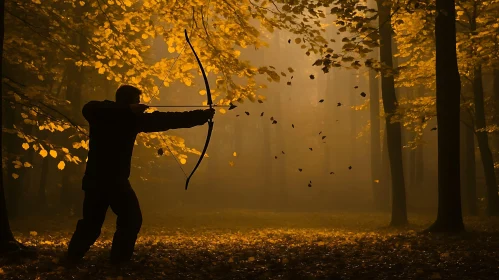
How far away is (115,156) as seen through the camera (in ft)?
17.1

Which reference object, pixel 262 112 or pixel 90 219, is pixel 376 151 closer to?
pixel 262 112

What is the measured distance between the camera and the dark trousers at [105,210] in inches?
205

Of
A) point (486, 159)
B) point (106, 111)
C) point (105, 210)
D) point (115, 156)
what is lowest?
point (105, 210)

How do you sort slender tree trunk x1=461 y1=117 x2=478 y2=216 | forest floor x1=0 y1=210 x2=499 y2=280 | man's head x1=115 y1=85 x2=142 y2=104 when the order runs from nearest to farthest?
forest floor x1=0 y1=210 x2=499 y2=280, man's head x1=115 y1=85 x2=142 y2=104, slender tree trunk x1=461 y1=117 x2=478 y2=216

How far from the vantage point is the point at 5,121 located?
61.7ft

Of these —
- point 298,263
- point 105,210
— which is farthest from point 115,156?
point 298,263

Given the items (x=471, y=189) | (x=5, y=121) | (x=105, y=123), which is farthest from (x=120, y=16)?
(x=471, y=189)

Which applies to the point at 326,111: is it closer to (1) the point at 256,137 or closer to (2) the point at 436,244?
(1) the point at 256,137

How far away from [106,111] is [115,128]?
0.22 meters

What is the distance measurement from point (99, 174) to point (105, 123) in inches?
23.2

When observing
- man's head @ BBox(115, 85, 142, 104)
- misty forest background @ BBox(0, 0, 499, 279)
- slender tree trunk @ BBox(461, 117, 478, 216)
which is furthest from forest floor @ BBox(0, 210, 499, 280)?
slender tree trunk @ BBox(461, 117, 478, 216)

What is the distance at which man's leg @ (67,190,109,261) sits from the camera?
207 inches

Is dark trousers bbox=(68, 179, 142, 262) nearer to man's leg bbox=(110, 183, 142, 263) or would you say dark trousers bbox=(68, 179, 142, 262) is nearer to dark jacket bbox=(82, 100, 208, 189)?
man's leg bbox=(110, 183, 142, 263)

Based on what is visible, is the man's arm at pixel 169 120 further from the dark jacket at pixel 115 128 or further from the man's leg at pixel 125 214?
the man's leg at pixel 125 214
